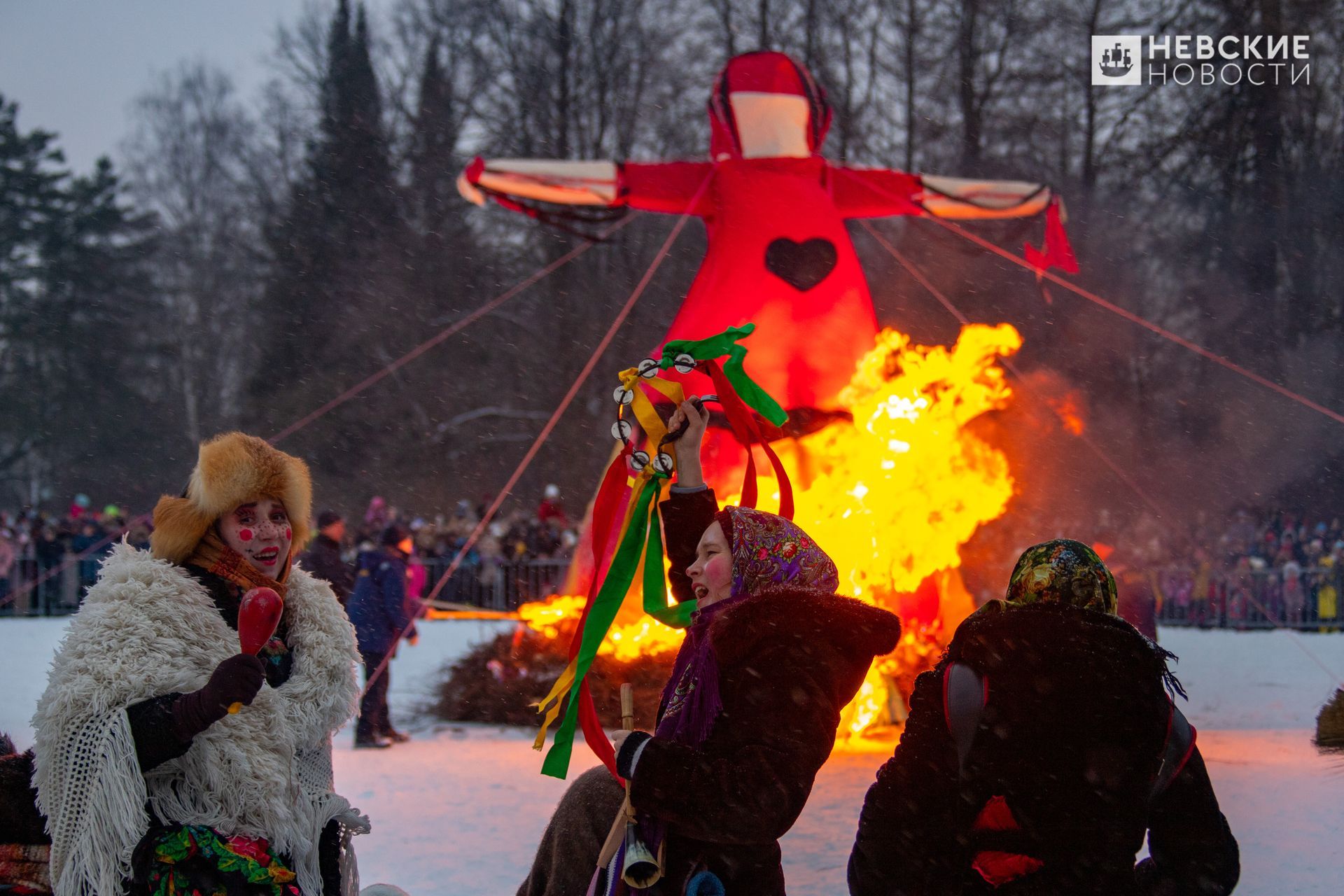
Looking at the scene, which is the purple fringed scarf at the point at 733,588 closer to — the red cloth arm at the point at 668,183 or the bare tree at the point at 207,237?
the red cloth arm at the point at 668,183

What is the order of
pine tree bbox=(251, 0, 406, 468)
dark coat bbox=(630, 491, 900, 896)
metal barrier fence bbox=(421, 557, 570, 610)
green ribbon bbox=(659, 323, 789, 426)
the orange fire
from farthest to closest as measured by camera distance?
pine tree bbox=(251, 0, 406, 468), metal barrier fence bbox=(421, 557, 570, 610), the orange fire, green ribbon bbox=(659, 323, 789, 426), dark coat bbox=(630, 491, 900, 896)

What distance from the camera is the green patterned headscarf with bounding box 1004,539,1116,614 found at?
8.13ft

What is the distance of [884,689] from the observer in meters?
7.13

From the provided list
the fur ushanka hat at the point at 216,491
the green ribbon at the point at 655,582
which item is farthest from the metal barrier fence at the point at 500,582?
the fur ushanka hat at the point at 216,491

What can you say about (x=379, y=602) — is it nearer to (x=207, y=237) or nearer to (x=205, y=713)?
(x=205, y=713)

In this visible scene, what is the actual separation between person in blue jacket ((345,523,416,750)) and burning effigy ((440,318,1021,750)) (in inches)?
56.8

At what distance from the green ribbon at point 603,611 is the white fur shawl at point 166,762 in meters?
0.55

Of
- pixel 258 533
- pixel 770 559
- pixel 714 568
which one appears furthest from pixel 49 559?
pixel 770 559

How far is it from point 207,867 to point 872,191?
6091mm

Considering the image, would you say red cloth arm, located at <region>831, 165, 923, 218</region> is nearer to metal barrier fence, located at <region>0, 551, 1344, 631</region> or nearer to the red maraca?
the red maraca

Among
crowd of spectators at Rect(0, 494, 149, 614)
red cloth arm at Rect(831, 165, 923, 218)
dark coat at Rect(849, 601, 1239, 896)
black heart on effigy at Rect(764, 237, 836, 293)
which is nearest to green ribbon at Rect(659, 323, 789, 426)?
dark coat at Rect(849, 601, 1239, 896)

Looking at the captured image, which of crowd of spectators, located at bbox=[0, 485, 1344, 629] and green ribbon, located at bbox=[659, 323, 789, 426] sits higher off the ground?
green ribbon, located at bbox=[659, 323, 789, 426]

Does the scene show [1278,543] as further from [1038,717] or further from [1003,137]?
[1038,717]

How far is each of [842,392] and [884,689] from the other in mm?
1693
